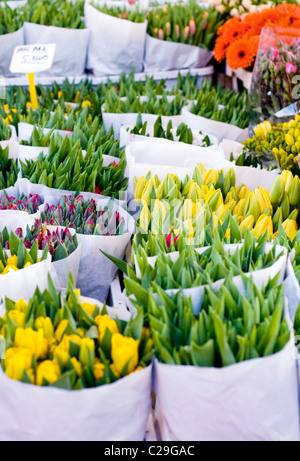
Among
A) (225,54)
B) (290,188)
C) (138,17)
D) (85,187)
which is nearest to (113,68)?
(138,17)

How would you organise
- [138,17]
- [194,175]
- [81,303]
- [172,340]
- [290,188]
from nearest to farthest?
[172,340] → [81,303] → [290,188] → [194,175] → [138,17]

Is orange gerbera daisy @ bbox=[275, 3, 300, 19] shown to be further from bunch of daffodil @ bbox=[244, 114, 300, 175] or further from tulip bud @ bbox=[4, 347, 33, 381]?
tulip bud @ bbox=[4, 347, 33, 381]

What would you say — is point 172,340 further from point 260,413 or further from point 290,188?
point 290,188

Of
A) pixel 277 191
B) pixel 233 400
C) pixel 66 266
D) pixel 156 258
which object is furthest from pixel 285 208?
pixel 233 400

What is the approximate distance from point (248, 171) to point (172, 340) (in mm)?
926

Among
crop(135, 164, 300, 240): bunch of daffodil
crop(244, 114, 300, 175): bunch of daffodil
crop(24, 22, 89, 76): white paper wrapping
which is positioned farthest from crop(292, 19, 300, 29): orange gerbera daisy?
crop(135, 164, 300, 240): bunch of daffodil

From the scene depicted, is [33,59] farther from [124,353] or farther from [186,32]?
[124,353]

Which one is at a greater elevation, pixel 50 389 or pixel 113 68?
pixel 50 389

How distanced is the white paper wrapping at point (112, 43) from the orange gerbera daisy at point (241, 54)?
26.5 inches

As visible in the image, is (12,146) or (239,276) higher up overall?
(239,276)

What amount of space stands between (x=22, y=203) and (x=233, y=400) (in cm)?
97

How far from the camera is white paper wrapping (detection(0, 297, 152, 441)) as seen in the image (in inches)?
35.9

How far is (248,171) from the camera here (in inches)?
71.4

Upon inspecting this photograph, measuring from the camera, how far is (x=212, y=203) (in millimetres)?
1570
